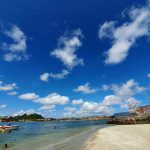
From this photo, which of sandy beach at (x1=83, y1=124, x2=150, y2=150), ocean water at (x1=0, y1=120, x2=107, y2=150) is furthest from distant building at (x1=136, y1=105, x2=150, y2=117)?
sandy beach at (x1=83, y1=124, x2=150, y2=150)

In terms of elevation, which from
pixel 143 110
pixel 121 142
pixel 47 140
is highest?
pixel 143 110

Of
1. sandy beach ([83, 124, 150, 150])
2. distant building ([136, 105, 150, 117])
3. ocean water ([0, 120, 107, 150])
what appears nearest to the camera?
sandy beach ([83, 124, 150, 150])

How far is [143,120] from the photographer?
97.8 meters

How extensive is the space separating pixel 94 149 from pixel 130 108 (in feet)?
222

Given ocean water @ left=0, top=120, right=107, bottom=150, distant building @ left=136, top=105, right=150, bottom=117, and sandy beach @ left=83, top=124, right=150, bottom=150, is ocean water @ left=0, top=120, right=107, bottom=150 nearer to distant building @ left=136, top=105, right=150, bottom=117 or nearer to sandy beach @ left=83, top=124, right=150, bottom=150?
sandy beach @ left=83, top=124, right=150, bottom=150

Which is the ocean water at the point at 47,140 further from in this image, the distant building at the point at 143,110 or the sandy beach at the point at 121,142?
the distant building at the point at 143,110

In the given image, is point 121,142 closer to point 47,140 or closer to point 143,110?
point 47,140

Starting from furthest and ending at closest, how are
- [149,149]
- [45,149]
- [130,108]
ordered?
[130,108] → [45,149] → [149,149]

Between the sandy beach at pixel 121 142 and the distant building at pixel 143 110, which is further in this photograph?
the distant building at pixel 143 110

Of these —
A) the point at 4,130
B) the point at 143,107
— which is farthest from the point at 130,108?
the point at 4,130

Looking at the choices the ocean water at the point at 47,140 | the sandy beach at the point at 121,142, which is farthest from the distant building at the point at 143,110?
the sandy beach at the point at 121,142

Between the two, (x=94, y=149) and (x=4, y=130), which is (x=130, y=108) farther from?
(x=94, y=149)

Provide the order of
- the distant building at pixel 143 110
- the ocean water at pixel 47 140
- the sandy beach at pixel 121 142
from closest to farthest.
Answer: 1. the sandy beach at pixel 121 142
2. the ocean water at pixel 47 140
3. the distant building at pixel 143 110

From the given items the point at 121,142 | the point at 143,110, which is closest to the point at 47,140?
the point at 121,142
